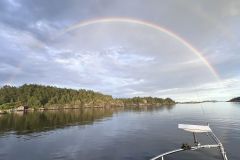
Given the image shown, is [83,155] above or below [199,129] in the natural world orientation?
below

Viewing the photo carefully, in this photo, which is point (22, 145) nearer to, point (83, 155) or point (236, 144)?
point (83, 155)

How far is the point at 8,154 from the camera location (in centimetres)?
4453

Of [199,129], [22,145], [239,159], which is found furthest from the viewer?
[22,145]

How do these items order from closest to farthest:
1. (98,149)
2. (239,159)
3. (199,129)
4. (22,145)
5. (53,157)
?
(199,129)
(239,159)
(53,157)
(98,149)
(22,145)

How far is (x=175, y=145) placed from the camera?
48.6 meters

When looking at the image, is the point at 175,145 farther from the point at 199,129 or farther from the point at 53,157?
the point at 53,157

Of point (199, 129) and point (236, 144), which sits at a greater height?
point (199, 129)

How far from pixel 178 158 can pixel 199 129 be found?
1020 cm

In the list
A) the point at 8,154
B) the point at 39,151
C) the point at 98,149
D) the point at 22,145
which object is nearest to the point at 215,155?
the point at 98,149

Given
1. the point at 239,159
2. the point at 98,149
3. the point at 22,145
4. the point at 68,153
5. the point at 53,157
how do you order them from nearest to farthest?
the point at 239,159 < the point at 53,157 < the point at 68,153 < the point at 98,149 < the point at 22,145

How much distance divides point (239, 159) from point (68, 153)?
29141 mm

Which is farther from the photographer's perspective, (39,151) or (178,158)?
(39,151)

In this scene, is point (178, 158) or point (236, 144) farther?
point (236, 144)

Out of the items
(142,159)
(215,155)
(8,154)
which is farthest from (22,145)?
(215,155)
